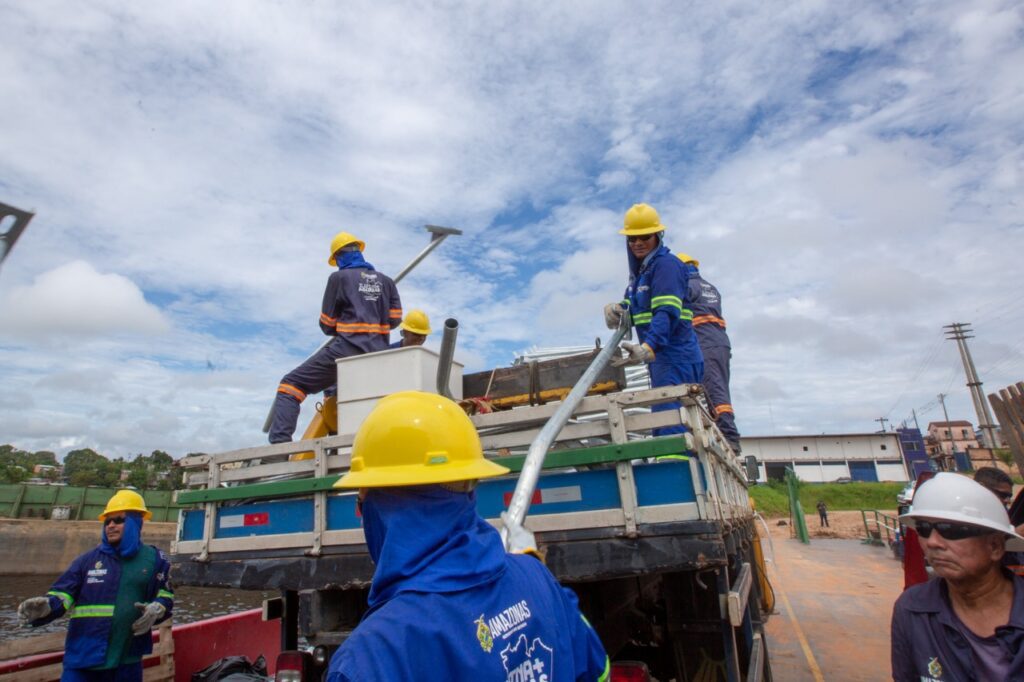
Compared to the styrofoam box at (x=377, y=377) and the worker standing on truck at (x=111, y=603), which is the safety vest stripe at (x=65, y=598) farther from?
the styrofoam box at (x=377, y=377)

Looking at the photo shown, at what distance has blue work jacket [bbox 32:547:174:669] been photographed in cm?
384

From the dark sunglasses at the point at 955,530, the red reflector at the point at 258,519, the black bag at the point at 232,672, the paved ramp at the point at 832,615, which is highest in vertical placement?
the red reflector at the point at 258,519

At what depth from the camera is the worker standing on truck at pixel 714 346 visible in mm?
5508

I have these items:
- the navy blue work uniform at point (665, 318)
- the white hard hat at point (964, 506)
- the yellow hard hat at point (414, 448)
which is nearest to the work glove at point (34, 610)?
the yellow hard hat at point (414, 448)

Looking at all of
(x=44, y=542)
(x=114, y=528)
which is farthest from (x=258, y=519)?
(x=44, y=542)

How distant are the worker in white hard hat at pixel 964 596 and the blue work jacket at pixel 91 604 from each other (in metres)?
4.43

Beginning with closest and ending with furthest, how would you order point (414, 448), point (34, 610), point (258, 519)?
point (414, 448) < point (258, 519) < point (34, 610)

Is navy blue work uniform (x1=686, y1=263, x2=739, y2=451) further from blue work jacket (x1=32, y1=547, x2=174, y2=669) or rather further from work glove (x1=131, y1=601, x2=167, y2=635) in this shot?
blue work jacket (x1=32, y1=547, x2=174, y2=669)

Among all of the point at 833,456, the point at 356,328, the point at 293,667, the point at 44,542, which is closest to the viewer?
the point at 293,667

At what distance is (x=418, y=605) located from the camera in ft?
3.53

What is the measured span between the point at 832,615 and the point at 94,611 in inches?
429

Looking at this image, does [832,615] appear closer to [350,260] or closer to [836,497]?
[350,260]

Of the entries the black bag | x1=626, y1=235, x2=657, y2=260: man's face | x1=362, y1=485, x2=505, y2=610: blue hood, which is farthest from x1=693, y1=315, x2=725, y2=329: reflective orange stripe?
x1=362, y1=485, x2=505, y2=610: blue hood

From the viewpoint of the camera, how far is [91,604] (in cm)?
397
